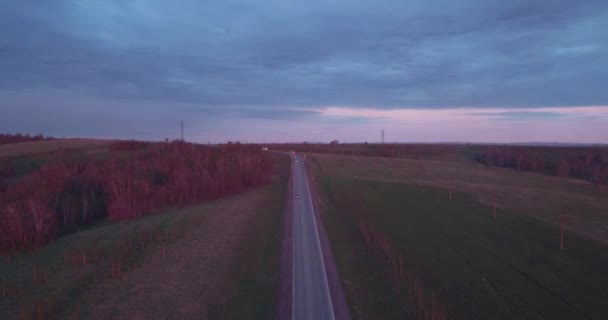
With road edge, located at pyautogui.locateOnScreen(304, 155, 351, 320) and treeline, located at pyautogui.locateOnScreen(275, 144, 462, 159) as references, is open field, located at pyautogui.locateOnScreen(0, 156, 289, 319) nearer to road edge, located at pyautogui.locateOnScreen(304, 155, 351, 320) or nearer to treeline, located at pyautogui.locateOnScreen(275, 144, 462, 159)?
road edge, located at pyautogui.locateOnScreen(304, 155, 351, 320)

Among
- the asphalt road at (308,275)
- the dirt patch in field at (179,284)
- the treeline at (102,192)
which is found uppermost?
the treeline at (102,192)

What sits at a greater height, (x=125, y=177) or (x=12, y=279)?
(x=125, y=177)

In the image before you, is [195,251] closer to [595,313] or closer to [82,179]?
[595,313]

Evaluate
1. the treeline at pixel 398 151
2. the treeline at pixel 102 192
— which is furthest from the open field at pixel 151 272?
the treeline at pixel 398 151

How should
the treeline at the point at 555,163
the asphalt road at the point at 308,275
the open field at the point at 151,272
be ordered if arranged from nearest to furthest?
the asphalt road at the point at 308,275
the open field at the point at 151,272
the treeline at the point at 555,163

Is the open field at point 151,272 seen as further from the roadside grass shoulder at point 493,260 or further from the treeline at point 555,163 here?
the treeline at point 555,163

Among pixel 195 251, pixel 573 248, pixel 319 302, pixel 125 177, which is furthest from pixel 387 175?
pixel 319 302

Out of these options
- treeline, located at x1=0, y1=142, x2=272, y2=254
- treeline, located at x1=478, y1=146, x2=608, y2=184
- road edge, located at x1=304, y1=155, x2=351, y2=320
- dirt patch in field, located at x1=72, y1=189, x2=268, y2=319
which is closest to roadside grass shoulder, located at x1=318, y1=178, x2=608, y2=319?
road edge, located at x1=304, y1=155, x2=351, y2=320
